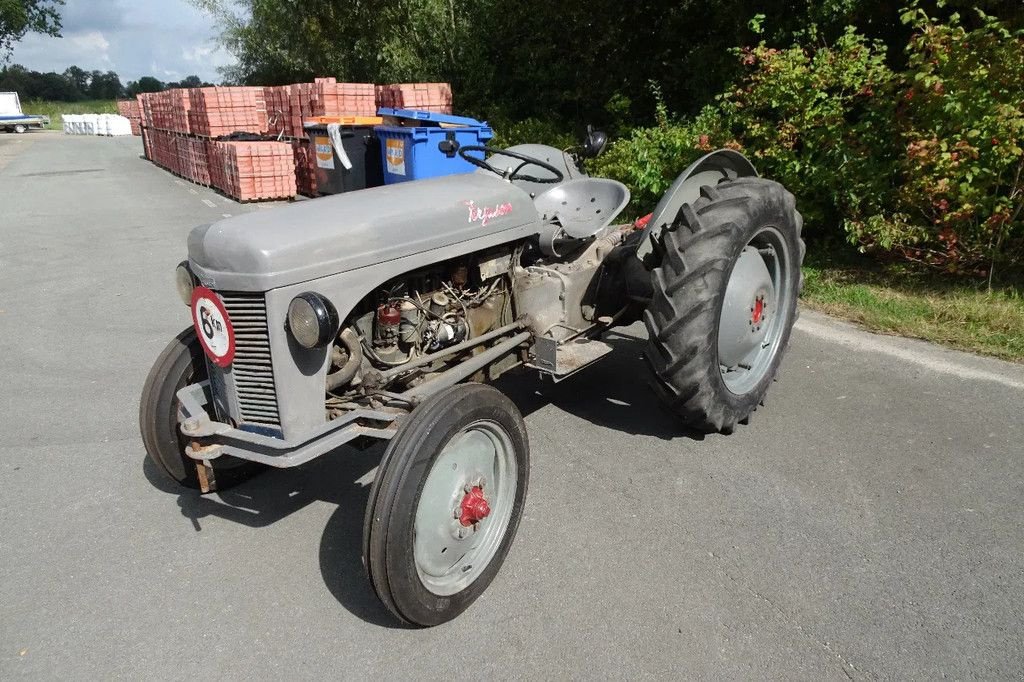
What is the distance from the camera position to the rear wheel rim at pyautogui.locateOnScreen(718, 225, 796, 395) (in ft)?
11.9

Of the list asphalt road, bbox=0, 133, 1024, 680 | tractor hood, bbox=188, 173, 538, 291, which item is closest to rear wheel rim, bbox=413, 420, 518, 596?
asphalt road, bbox=0, 133, 1024, 680

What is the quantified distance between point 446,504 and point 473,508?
10 centimetres

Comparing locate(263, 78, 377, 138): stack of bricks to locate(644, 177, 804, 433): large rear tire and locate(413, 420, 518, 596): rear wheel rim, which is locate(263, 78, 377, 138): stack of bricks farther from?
locate(413, 420, 518, 596): rear wheel rim

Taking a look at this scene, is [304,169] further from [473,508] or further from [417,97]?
[473,508]

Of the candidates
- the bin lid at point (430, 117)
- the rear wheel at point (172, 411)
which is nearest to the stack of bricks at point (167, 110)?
the bin lid at point (430, 117)

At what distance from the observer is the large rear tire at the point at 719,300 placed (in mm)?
3242

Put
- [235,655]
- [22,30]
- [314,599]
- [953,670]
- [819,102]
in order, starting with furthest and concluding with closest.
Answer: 1. [22,30]
2. [819,102]
3. [314,599]
4. [235,655]
5. [953,670]

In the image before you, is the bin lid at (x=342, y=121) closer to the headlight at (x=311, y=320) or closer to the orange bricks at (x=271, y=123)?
the orange bricks at (x=271, y=123)

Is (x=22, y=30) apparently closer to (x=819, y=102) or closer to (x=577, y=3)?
(x=577, y=3)

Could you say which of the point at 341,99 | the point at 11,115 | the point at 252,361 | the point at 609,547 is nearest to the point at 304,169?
the point at 341,99

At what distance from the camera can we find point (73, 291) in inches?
275

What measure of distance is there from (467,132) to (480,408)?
8.75 meters

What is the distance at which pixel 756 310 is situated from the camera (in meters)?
3.79

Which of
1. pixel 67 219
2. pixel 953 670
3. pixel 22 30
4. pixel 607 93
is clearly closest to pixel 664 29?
pixel 607 93
